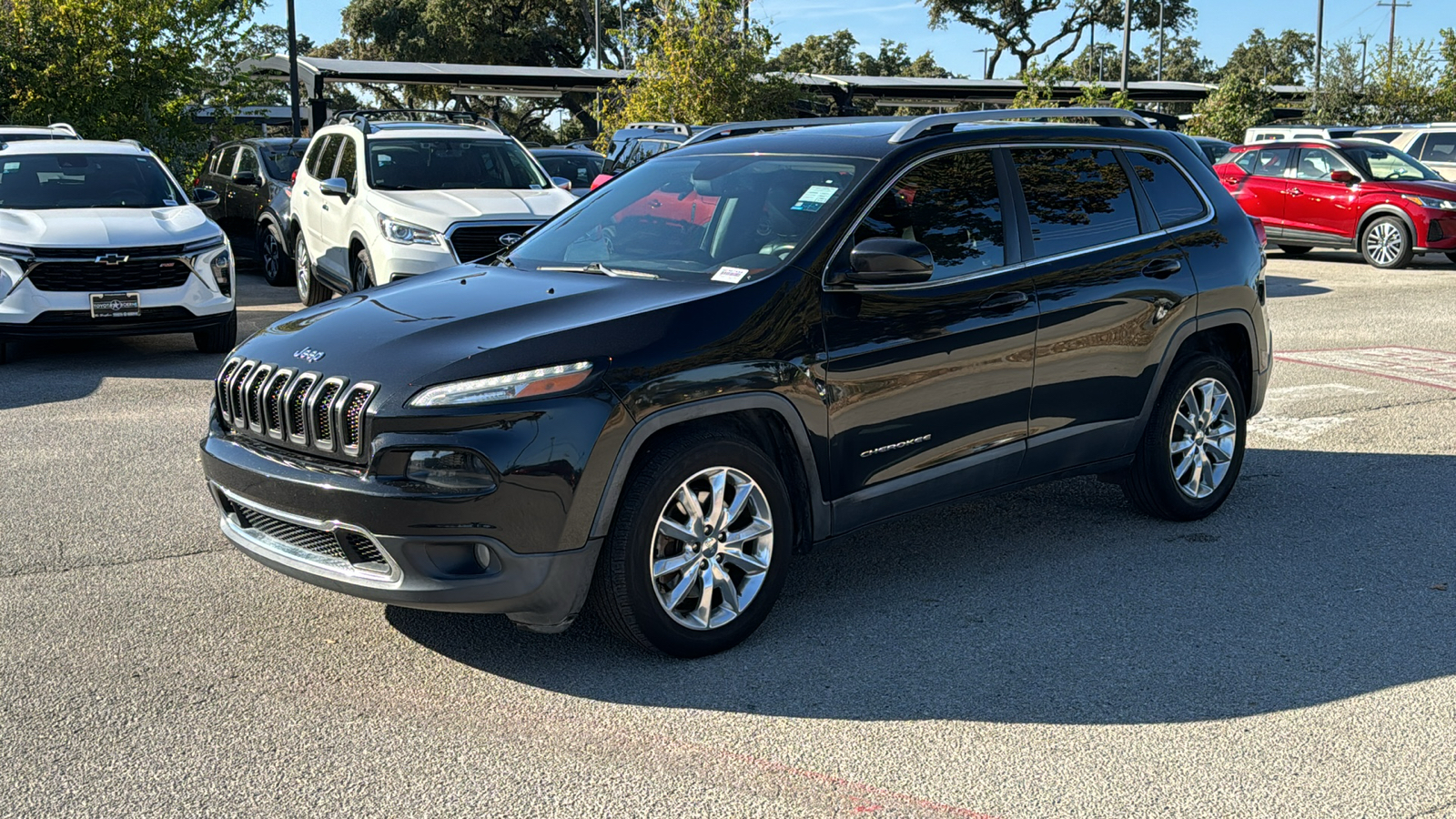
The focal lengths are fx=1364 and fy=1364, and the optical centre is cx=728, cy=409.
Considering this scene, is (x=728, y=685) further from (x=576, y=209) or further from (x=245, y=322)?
(x=245, y=322)

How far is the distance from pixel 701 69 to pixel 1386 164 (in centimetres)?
1275

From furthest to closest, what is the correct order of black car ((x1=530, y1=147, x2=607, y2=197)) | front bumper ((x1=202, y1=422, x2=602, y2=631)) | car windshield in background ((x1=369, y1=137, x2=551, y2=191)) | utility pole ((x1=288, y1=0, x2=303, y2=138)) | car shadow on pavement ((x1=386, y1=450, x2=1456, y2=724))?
utility pole ((x1=288, y1=0, x2=303, y2=138)), black car ((x1=530, y1=147, x2=607, y2=197)), car windshield in background ((x1=369, y1=137, x2=551, y2=191)), car shadow on pavement ((x1=386, y1=450, x2=1456, y2=724)), front bumper ((x1=202, y1=422, x2=602, y2=631))

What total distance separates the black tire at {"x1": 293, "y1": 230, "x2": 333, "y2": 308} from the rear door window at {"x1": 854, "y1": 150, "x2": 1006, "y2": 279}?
9252mm

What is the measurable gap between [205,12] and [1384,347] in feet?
60.8

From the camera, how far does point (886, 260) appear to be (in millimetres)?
4668

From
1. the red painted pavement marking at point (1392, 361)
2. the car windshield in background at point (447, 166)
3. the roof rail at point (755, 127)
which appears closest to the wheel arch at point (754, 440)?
the roof rail at point (755, 127)

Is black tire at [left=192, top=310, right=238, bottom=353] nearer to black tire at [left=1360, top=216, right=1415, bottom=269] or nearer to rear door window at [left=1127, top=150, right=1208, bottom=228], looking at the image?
rear door window at [left=1127, top=150, right=1208, bottom=228]

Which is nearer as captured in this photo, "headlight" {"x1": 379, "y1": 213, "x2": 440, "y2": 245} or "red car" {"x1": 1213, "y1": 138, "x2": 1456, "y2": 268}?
"headlight" {"x1": 379, "y1": 213, "x2": 440, "y2": 245}

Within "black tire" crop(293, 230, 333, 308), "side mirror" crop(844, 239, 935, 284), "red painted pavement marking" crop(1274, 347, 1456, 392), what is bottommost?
"red painted pavement marking" crop(1274, 347, 1456, 392)

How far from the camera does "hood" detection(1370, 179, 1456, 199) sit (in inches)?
703

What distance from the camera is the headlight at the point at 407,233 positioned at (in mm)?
10875

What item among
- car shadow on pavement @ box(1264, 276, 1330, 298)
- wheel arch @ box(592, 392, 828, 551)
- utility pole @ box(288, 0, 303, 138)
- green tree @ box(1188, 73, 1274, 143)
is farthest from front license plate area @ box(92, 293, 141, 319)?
green tree @ box(1188, 73, 1274, 143)

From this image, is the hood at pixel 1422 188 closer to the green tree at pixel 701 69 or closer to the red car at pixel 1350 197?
the red car at pixel 1350 197

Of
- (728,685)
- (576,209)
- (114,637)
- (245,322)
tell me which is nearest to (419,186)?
(245,322)
